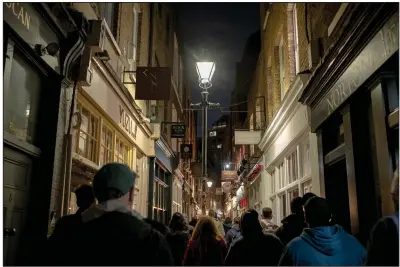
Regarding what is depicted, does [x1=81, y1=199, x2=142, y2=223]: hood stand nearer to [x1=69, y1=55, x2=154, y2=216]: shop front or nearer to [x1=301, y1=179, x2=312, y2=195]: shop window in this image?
[x1=69, y1=55, x2=154, y2=216]: shop front

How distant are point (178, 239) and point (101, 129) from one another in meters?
3.53

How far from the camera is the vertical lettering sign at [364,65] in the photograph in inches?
150

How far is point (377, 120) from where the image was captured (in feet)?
14.4

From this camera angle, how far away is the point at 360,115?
202 inches

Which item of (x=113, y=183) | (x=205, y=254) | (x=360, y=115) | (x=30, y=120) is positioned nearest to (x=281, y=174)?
(x=360, y=115)

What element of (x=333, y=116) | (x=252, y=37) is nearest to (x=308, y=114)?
(x=333, y=116)

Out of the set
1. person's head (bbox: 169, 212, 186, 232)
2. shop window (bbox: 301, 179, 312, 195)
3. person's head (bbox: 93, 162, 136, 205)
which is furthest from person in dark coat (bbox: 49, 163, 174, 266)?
shop window (bbox: 301, 179, 312, 195)

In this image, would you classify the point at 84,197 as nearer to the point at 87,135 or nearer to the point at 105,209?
the point at 105,209

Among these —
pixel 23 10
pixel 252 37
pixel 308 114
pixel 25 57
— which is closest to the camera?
pixel 23 10

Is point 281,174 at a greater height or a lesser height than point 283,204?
greater

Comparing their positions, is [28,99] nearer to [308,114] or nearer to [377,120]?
[377,120]

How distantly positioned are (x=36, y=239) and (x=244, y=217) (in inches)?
102

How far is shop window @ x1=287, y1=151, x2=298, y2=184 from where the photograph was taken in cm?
1010

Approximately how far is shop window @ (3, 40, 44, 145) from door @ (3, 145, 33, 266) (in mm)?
268
